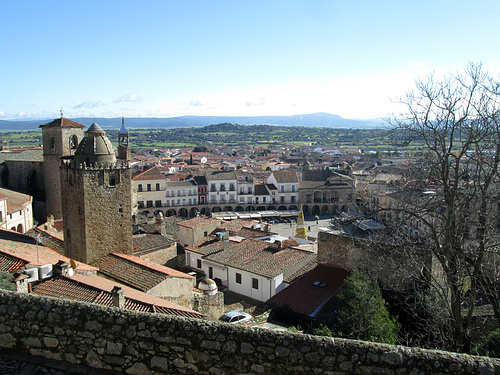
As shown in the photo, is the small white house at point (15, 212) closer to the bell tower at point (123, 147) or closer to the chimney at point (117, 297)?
the bell tower at point (123, 147)

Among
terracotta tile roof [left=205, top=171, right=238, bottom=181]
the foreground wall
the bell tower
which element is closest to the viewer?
the foreground wall

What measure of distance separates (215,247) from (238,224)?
26.8 feet

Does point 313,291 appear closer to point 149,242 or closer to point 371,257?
point 371,257

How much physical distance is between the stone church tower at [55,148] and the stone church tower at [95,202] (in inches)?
742

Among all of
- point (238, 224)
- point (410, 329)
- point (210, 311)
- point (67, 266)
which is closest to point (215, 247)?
point (238, 224)

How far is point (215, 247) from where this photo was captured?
28.7 meters

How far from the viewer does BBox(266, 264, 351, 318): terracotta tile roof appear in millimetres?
16484

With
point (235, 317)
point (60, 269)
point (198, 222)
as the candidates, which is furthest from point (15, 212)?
point (235, 317)

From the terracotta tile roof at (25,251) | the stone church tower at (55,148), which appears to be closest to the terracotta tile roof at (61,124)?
the stone church tower at (55,148)

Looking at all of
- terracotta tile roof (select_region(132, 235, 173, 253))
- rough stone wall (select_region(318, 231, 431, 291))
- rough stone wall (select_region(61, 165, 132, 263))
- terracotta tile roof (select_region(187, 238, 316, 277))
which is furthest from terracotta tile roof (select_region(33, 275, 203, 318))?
terracotta tile roof (select_region(132, 235, 173, 253))

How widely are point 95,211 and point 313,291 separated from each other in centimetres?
1022

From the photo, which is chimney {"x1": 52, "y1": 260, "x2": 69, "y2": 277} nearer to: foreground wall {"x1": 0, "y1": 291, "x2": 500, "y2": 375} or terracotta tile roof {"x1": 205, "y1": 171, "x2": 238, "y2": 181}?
foreground wall {"x1": 0, "y1": 291, "x2": 500, "y2": 375}

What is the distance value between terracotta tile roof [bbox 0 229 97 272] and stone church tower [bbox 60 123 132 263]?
71.4 inches

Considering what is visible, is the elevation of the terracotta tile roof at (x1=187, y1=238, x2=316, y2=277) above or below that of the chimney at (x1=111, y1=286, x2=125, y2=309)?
below
